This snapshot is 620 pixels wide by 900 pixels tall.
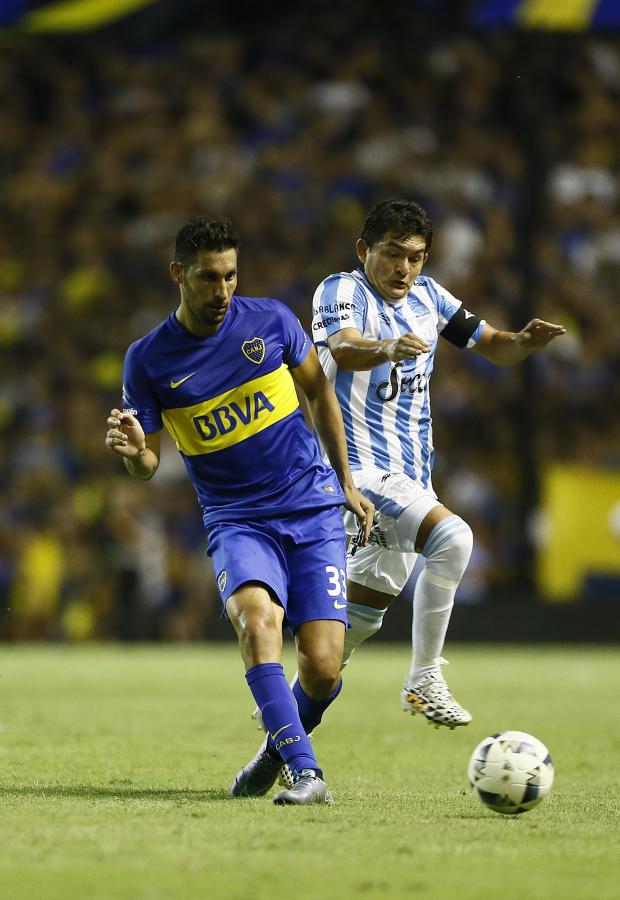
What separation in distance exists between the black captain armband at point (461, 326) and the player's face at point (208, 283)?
162cm

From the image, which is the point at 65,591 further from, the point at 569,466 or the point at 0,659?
the point at 569,466

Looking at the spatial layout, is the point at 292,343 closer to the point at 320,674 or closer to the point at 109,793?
the point at 320,674

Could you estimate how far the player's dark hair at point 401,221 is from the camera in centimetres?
651

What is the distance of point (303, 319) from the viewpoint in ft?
61.0

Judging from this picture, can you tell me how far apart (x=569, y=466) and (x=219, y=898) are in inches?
579

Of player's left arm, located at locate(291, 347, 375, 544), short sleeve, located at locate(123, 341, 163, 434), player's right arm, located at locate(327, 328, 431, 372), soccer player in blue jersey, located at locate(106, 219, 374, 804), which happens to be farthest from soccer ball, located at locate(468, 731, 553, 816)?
short sleeve, located at locate(123, 341, 163, 434)

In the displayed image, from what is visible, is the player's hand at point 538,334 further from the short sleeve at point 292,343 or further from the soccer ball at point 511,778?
the soccer ball at point 511,778

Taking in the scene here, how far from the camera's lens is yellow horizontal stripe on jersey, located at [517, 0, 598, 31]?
16.5m

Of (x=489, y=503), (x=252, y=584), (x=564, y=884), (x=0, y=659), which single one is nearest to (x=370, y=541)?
(x=252, y=584)

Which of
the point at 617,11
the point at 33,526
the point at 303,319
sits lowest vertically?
the point at 33,526

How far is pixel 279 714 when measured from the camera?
218 inches

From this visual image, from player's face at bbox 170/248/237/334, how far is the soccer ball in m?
1.94

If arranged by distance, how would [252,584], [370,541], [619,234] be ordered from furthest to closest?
[619,234]
[370,541]
[252,584]

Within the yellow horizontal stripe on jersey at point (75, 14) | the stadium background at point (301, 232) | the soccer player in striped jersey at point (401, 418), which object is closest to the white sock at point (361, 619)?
the soccer player in striped jersey at point (401, 418)
